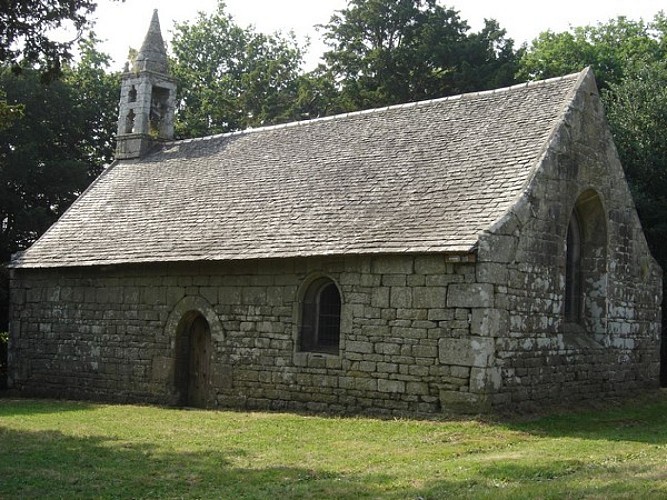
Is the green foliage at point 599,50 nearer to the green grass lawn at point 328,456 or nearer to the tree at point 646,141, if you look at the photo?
the tree at point 646,141

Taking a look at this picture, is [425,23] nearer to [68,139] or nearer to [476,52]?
[476,52]

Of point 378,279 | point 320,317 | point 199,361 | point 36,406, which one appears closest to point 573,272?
point 378,279

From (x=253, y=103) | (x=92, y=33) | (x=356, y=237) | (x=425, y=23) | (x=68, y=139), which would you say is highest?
(x=425, y=23)

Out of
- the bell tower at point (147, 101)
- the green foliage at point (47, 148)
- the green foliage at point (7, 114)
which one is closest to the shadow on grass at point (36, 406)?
the green foliage at point (7, 114)

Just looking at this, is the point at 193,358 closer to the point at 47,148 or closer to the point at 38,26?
the point at 38,26

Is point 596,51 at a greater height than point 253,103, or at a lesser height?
greater

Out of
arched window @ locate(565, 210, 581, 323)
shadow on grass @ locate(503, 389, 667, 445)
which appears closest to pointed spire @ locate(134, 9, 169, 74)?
arched window @ locate(565, 210, 581, 323)

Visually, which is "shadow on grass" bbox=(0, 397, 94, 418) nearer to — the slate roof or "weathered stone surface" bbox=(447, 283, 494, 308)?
the slate roof

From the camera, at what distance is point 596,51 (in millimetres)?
40750

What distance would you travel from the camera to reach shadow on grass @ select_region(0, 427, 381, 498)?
9.83 meters

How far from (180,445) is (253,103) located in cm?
2887

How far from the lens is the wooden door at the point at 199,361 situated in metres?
19.5

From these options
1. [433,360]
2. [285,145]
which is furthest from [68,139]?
[433,360]

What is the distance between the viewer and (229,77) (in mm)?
48594
